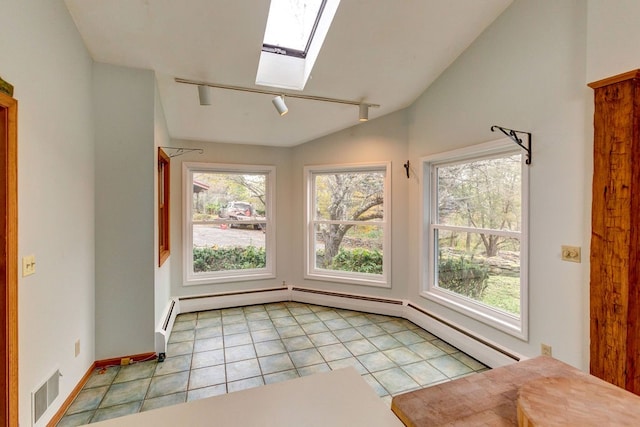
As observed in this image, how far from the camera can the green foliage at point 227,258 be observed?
4.09m

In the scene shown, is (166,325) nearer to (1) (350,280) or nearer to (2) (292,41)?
(1) (350,280)

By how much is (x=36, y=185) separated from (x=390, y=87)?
2954mm

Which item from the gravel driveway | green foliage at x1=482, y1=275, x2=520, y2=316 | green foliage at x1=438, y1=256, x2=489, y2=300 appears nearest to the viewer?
green foliage at x1=482, y1=275, x2=520, y2=316

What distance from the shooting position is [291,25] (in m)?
2.74

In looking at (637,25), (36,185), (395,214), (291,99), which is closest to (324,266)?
(395,214)

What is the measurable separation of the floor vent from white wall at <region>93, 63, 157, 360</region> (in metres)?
0.63

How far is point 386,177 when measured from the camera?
3768 millimetres

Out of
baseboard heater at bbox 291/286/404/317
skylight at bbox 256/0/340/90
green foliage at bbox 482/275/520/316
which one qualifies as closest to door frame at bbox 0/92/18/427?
skylight at bbox 256/0/340/90

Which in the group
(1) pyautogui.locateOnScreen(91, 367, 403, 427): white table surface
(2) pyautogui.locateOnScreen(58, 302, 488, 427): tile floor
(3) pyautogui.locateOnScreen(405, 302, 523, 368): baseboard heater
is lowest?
(2) pyautogui.locateOnScreen(58, 302, 488, 427): tile floor

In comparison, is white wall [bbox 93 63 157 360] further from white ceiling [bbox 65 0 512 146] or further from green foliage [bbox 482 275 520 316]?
green foliage [bbox 482 275 520 316]

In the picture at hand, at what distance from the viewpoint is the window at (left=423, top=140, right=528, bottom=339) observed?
97.0 inches

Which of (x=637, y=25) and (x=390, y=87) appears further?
(x=390, y=87)

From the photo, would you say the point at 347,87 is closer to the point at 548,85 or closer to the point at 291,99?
the point at 291,99

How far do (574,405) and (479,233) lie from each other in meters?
2.43
